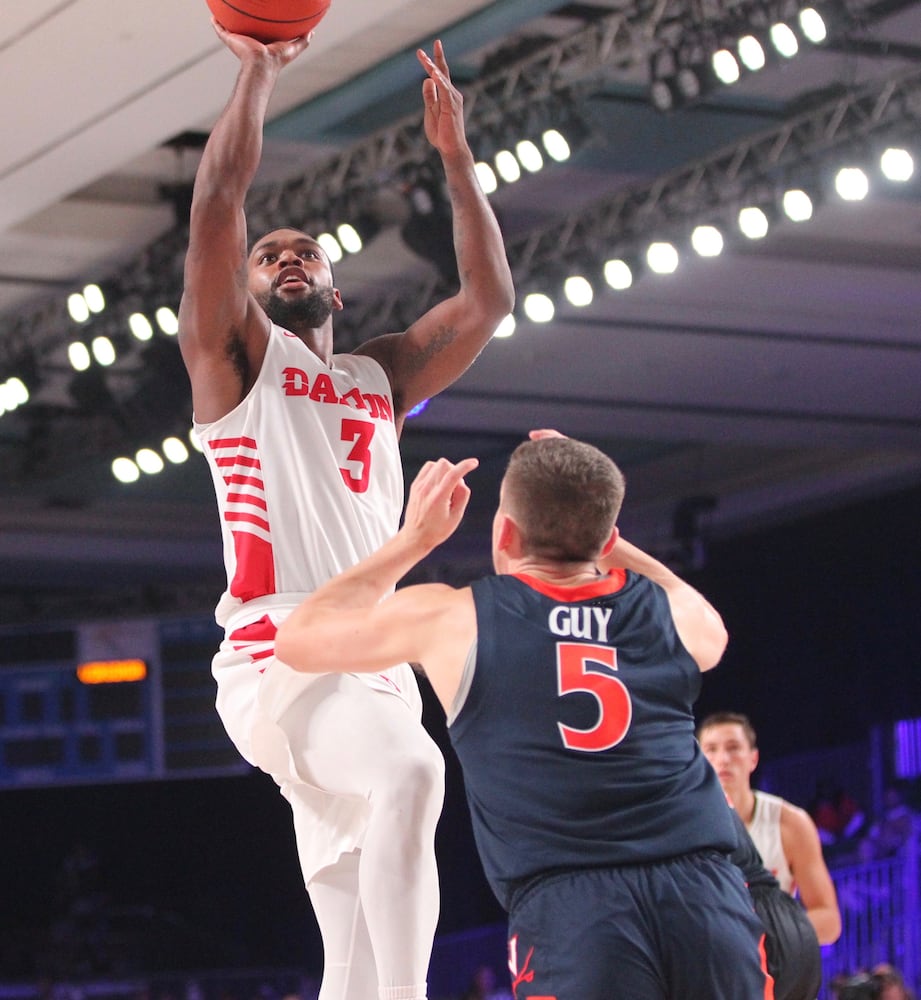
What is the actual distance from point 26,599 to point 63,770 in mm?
2349

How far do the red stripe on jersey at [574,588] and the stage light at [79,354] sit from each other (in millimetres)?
9447

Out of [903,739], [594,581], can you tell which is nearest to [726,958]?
[594,581]

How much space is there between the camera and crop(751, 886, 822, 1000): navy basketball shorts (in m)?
5.65

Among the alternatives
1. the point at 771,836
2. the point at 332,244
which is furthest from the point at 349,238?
the point at 771,836

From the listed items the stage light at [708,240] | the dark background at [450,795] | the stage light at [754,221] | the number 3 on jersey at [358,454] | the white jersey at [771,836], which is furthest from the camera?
the dark background at [450,795]

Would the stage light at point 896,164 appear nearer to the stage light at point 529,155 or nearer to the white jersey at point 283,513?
the stage light at point 529,155

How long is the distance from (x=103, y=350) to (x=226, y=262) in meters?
8.18

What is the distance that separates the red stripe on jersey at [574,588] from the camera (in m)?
3.59

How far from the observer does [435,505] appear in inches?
142

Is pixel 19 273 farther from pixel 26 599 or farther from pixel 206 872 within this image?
pixel 206 872

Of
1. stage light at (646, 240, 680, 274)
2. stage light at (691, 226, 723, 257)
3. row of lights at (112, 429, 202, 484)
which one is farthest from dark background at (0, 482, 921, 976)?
stage light at (691, 226, 723, 257)

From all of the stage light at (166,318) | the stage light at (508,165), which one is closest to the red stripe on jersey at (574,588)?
the stage light at (508,165)

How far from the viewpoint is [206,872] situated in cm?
2394

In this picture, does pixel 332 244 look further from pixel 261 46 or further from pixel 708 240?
pixel 261 46
